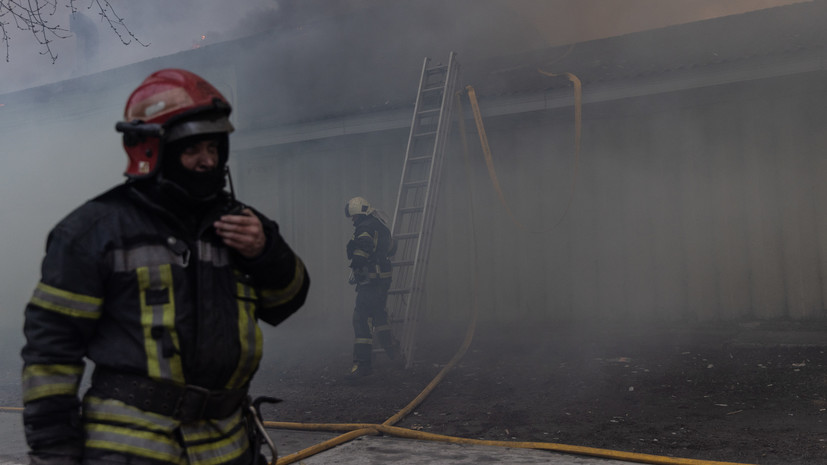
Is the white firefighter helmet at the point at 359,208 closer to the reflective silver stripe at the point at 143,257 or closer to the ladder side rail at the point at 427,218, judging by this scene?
the ladder side rail at the point at 427,218

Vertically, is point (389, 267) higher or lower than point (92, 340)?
higher

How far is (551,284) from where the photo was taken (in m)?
7.61

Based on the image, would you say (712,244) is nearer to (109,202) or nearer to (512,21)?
(512,21)

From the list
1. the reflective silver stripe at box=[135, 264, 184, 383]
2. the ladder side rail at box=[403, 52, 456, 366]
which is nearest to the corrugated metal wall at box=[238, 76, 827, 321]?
the ladder side rail at box=[403, 52, 456, 366]

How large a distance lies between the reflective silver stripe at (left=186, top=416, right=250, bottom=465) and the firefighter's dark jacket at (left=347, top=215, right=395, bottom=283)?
14.2ft

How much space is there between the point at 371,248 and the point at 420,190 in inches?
67.5

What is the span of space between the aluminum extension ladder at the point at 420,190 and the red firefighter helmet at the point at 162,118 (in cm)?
462

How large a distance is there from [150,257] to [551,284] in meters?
6.52

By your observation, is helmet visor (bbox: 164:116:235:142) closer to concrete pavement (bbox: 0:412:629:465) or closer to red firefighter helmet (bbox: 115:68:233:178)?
red firefighter helmet (bbox: 115:68:233:178)

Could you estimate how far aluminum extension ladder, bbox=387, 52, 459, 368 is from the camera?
6.19 meters

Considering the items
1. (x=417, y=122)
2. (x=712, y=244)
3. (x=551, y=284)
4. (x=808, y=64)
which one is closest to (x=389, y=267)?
(x=417, y=122)

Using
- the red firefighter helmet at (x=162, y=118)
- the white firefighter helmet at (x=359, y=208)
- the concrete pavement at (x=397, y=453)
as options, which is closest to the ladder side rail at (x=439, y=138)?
the white firefighter helmet at (x=359, y=208)

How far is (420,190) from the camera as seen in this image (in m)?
7.56

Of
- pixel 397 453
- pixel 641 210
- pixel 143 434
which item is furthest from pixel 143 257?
pixel 641 210
